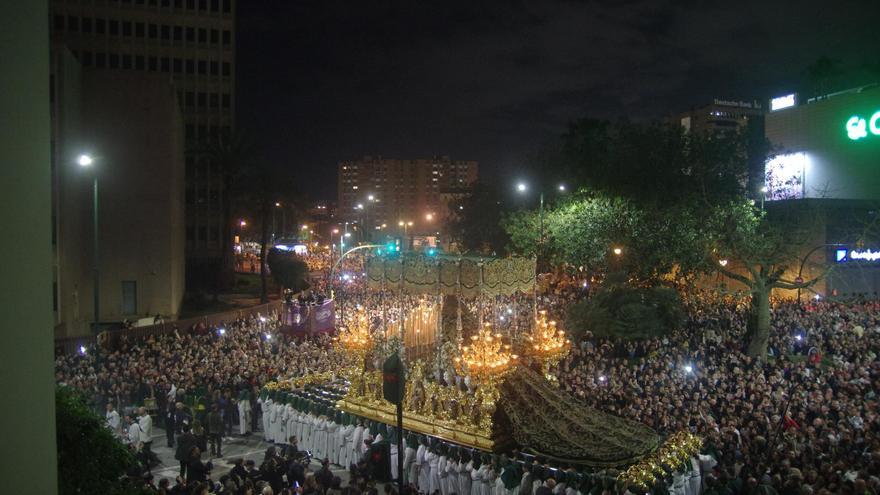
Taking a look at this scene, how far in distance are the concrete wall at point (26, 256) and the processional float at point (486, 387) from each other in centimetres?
1002

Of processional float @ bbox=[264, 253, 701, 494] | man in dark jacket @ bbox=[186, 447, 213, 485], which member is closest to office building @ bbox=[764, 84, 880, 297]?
processional float @ bbox=[264, 253, 701, 494]

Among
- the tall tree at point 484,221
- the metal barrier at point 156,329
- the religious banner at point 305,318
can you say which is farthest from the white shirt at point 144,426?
the tall tree at point 484,221

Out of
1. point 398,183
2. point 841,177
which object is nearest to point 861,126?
point 841,177

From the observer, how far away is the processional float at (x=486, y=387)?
13.0 m

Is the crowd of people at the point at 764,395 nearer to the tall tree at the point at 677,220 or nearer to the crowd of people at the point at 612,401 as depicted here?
the crowd of people at the point at 612,401

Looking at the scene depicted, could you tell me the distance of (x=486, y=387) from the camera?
14734mm

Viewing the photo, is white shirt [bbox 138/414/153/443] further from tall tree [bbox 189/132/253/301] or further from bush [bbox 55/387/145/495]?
tall tree [bbox 189/132/253/301]

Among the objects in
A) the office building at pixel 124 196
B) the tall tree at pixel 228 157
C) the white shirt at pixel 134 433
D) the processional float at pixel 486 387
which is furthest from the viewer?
the tall tree at pixel 228 157

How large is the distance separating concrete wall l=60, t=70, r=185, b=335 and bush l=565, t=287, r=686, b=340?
71.4ft

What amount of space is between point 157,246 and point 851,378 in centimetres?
3129

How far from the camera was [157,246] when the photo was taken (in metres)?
34.3

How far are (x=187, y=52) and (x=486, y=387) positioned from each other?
5307cm

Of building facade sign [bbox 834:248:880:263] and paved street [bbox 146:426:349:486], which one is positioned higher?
building facade sign [bbox 834:248:880:263]

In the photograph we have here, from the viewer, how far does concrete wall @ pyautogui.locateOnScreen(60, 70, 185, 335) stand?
32.2 meters
